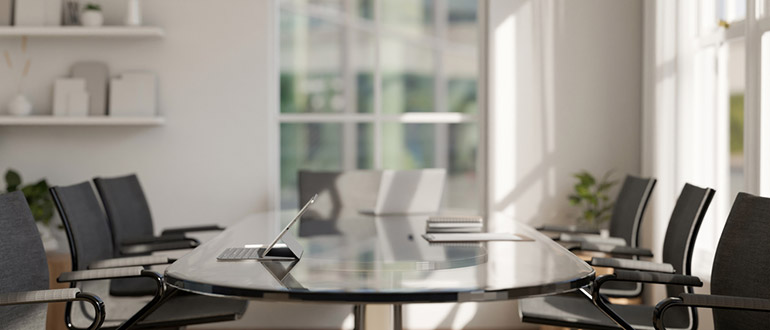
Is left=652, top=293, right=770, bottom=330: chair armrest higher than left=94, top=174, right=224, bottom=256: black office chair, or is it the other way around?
left=94, top=174, right=224, bottom=256: black office chair

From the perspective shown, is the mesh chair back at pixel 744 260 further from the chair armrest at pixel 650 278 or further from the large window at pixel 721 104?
the large window at pixel 721 104

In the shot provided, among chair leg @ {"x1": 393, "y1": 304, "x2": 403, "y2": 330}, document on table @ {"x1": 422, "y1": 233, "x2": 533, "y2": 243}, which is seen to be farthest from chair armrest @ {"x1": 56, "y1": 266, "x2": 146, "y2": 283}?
document on table @ {"x1": 422, "y1": 233, "x2": 533, "y2": 243}

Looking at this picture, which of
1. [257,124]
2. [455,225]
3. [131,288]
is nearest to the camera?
[455,225]

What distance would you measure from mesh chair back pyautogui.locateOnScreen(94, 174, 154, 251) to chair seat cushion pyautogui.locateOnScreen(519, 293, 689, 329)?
6.15 ft

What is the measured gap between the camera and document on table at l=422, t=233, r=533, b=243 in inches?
112

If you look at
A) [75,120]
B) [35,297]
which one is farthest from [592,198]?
[35,297]

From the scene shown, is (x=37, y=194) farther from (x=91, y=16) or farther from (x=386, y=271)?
(x=386, y=271)

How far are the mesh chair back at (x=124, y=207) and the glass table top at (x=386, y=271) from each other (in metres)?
0.84

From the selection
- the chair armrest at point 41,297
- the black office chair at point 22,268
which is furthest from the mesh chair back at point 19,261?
the chair armrest at point 41,297

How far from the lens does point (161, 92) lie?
5055 mm

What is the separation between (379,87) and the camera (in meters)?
5.20

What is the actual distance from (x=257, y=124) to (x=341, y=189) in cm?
106

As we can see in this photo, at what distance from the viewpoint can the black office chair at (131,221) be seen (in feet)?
11.6

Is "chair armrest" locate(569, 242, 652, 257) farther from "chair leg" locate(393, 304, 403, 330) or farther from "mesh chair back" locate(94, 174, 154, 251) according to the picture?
"mesh chair back" locate(94, 174, 154, 251)
